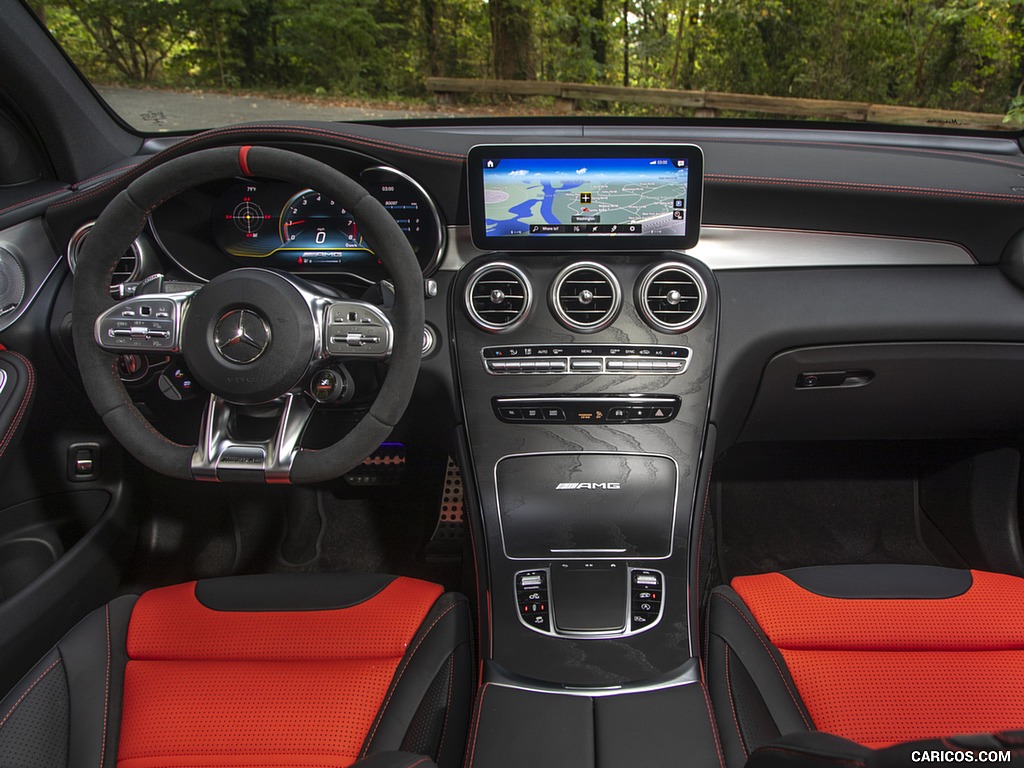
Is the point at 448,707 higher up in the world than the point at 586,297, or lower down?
lower down

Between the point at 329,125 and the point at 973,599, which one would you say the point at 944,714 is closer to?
the point at 973,599

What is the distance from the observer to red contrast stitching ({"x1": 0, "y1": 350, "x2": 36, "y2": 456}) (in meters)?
1.70

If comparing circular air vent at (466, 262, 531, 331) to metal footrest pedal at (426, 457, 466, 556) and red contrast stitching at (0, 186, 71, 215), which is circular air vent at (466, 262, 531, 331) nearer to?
metal footrest pedal at (426, 457, 466, 556)

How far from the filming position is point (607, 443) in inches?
67.0

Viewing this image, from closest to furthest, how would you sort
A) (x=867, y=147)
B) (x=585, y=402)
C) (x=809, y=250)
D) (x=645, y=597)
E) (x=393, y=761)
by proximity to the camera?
1. (x=393, y=761)
2. (x=645, y=597)
3. (x=585, y=402)
4. (x=809, y=250)
5. (x=867, y=147)

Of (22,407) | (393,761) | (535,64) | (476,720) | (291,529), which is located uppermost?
(535,64)

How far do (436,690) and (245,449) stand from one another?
23.4 inches

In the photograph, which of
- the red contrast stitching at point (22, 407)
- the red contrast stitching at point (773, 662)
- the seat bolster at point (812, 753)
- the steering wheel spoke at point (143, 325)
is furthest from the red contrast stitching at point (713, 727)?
the red contrast stitching at point (22, 407)

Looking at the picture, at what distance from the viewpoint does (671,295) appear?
5.49 feet

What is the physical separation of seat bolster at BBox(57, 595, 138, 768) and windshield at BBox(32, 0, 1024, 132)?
58.0 inches

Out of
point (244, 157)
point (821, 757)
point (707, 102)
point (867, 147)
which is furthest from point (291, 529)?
point (867, 147)

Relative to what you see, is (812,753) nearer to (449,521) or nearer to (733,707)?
(733,707)

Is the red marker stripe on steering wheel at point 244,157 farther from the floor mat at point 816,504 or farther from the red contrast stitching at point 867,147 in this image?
the floor mat at point 816,504

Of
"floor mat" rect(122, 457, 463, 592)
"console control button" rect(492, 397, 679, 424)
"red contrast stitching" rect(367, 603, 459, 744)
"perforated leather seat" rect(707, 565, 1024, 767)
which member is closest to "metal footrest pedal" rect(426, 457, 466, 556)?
"floor mat" rect(122, 457, 463, 592)
